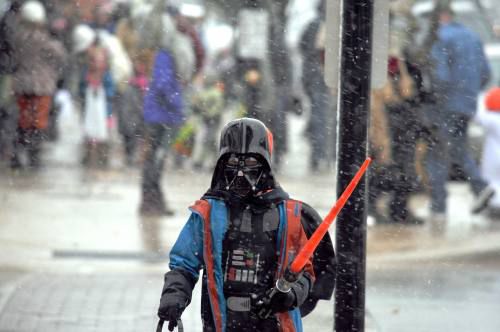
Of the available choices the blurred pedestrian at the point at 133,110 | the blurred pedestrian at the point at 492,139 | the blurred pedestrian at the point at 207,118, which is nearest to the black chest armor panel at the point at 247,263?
the blurred pedestrian at the point at 492,139

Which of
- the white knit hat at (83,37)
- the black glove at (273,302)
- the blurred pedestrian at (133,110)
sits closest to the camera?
the black glove at (273,302)

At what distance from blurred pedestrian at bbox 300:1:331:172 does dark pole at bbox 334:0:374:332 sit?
9.31 m

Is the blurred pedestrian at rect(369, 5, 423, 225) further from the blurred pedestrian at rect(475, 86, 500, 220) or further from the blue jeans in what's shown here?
the blurred pedestrian at rect(475, 86, 500, 220)

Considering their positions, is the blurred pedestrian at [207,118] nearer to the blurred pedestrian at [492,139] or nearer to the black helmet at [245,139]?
the blurred pedestrian at [492,139]

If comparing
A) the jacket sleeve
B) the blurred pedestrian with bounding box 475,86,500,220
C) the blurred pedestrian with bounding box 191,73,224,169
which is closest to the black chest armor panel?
the jacket sleeve

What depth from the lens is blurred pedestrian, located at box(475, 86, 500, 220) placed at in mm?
11820

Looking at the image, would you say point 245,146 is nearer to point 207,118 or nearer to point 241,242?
point 241,242

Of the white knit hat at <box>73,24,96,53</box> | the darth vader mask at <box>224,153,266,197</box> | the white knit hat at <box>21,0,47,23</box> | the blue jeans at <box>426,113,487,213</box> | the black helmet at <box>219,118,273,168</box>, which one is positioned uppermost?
the white knit hat at <box>21,0,47,23</box>

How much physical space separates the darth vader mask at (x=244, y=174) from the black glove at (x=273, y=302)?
1.31ft

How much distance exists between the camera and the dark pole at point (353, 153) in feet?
18.4

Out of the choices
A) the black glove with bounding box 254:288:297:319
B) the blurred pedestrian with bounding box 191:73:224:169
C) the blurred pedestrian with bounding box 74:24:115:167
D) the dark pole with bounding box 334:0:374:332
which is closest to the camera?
the black glove with bounding box 254:288:297:319

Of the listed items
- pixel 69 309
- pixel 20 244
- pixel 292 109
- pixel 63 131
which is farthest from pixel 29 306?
pixel 63 131

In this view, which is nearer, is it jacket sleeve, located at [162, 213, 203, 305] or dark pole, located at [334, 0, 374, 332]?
jacket sleeve, located at [162, 213, 203, 305]

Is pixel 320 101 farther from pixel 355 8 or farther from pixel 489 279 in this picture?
pixel 355 8
